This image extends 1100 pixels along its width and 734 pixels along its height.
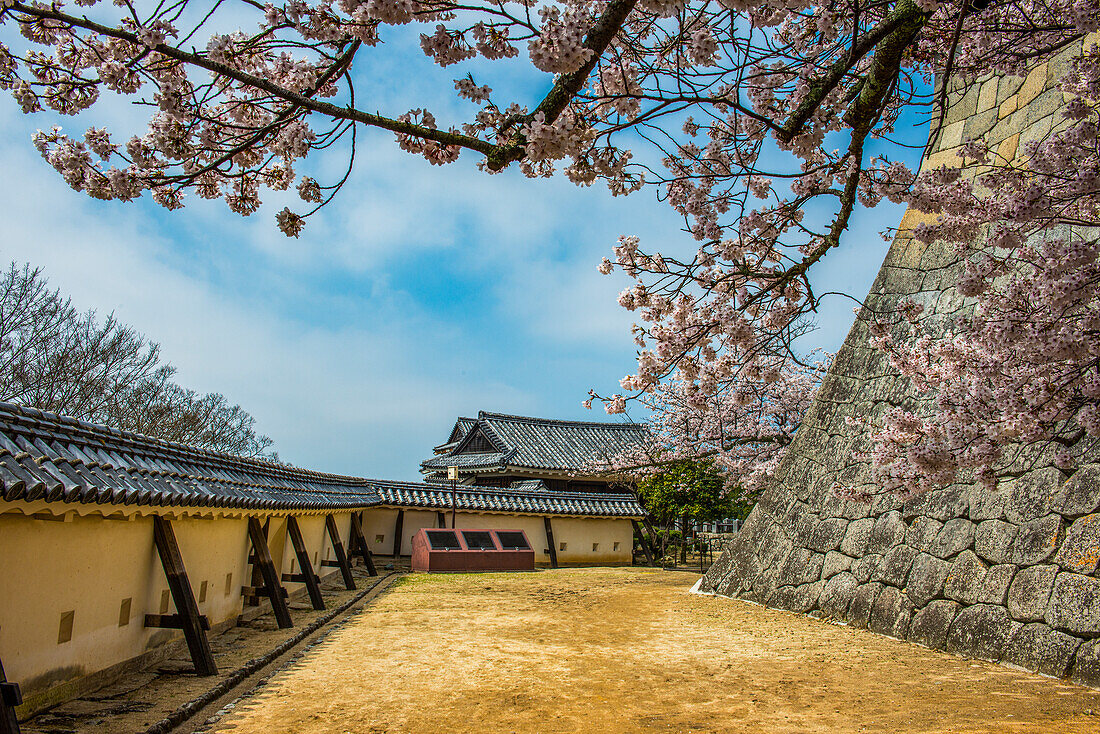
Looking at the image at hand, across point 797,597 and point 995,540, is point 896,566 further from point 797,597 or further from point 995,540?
point 797,597

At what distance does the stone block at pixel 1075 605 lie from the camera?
5711mm

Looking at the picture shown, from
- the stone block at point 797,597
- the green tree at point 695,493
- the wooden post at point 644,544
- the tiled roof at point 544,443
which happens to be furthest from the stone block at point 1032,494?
the tiled roof at point 544,443

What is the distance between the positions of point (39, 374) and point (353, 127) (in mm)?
21597

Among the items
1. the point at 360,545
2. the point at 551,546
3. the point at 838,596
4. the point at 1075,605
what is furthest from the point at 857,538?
the point at 551,546

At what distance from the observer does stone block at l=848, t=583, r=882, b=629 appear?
818 cm

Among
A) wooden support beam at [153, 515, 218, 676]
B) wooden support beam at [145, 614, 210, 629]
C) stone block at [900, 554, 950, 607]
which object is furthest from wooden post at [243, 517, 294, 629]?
stone block at [900, 554, 950, 607]

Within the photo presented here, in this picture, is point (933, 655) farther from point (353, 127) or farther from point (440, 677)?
point (353, 127)

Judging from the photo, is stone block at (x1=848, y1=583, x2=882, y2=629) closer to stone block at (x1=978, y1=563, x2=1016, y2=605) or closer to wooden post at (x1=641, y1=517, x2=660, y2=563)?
stone block at (x1=978, y1=563, x2=1016, y2=605)

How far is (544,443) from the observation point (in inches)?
1102

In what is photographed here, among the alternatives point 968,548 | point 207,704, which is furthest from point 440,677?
point 968,548

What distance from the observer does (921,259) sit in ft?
33.2

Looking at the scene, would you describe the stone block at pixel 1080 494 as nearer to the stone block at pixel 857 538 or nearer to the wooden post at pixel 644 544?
the stone block at pixel 857 538

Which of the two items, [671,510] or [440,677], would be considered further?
[671,510]

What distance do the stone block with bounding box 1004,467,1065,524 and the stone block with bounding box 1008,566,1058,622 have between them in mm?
589
